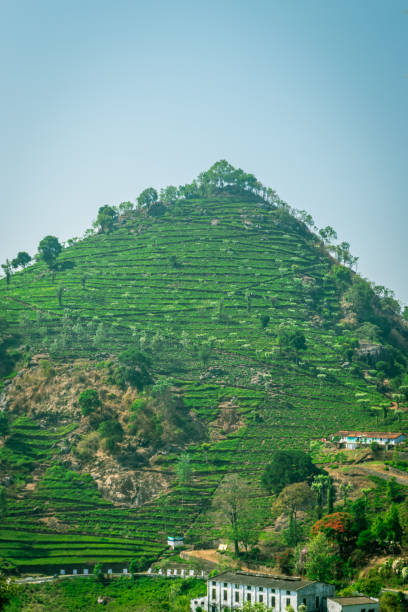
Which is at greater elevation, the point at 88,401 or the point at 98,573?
the point at 88,401

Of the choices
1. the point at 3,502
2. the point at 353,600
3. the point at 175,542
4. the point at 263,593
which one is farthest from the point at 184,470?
the point at 353,600

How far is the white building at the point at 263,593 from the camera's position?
60.8 m

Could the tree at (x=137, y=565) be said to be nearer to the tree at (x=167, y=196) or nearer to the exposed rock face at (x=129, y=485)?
the exposed rock face at (x=129, y=485)

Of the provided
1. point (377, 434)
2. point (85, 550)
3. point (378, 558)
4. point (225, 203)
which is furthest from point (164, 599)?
point (225, 203)

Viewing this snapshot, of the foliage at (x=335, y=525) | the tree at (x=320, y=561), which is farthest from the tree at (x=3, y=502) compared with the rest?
the tree at (x=320, y=561)

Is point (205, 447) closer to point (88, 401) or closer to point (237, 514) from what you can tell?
point (88, 401)

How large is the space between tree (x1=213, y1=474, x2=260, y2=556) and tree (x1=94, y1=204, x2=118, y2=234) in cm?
11129

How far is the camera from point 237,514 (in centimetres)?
8338

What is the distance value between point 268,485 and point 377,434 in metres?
20.5

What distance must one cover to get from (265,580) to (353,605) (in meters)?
9.41

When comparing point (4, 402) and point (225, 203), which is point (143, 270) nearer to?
point (225, 203)

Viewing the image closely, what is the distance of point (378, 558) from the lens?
70.6 metres

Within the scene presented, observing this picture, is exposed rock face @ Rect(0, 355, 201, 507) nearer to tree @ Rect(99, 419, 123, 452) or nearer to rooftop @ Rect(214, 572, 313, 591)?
tree @ Rect(99, 419, 123, 452)

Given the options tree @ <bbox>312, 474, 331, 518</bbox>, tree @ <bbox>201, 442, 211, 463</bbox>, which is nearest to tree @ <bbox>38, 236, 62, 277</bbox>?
tree @ <bbox>201, 442, 211, 463</bbox>
